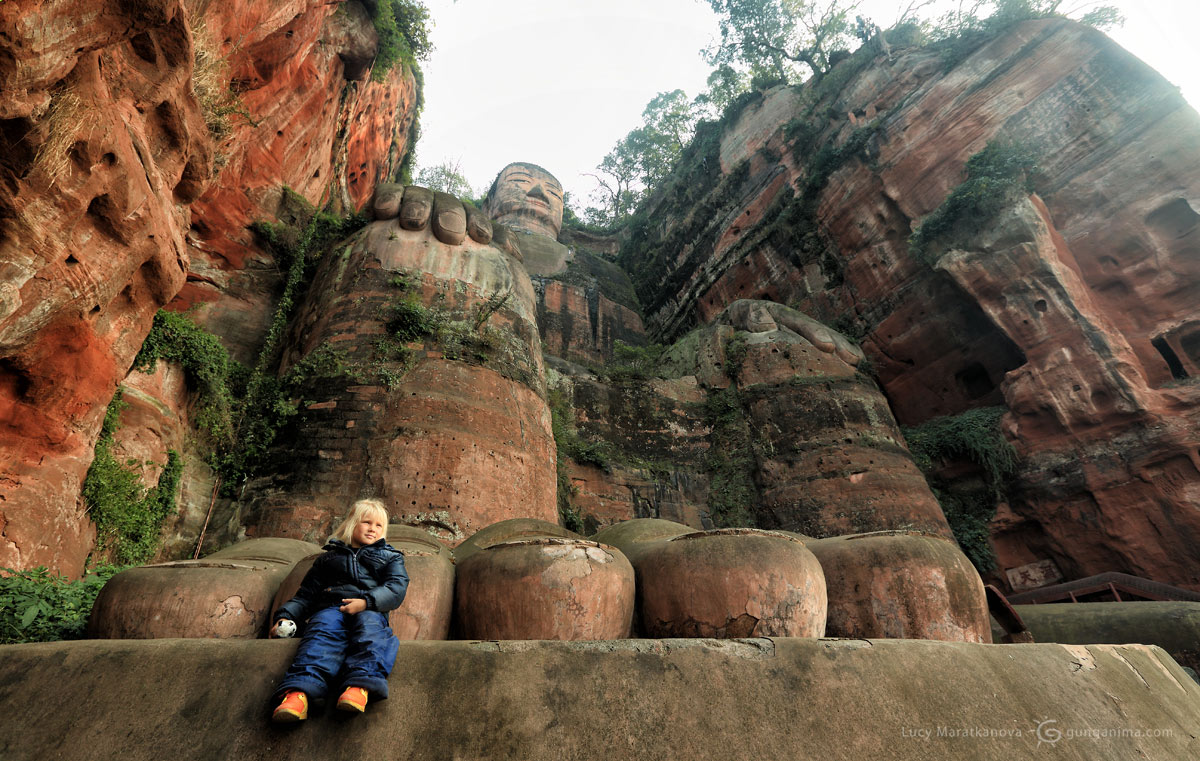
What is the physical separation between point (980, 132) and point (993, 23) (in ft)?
10.5

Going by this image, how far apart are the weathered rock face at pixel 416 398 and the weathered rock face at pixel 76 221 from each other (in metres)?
1.92

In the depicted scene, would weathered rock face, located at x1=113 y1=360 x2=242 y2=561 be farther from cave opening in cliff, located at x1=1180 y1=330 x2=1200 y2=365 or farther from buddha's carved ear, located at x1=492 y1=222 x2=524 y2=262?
cave opening in cliff, located at x1=1180 y1=330 x2=1200 y2=365

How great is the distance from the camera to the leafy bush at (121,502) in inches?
197

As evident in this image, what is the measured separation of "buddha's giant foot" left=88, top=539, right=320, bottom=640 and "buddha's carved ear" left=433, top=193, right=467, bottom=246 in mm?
6781

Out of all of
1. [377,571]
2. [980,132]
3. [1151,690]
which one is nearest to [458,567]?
[377,571]

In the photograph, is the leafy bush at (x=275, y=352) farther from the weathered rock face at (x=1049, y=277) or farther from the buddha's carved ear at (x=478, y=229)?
the weathered rock face at (x=1049, y=277)

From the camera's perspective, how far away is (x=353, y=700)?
175cm

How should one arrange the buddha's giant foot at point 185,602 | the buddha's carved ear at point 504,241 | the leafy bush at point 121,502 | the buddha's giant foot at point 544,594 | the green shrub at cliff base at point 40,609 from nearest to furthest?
the buddha's giant foot at point 185,602, the buddha's giant foot at point 544,594, the green shrub at cliff base at point 40,609, the leafy bush at point 121,502, the buddha's carved ear at point 504,241

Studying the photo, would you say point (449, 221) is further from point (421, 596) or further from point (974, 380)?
point (974, 380)

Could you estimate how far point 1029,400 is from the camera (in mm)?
10516

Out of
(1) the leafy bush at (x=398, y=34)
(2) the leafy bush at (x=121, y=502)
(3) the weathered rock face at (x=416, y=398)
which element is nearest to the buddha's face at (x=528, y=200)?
(1) the leafy bush at (x=398, y=34)

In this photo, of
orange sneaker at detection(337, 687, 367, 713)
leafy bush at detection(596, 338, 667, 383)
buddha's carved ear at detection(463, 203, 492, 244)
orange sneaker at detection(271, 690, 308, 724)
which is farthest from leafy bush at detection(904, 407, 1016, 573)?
orange sneaker at detection(271, 690, 308, 724)

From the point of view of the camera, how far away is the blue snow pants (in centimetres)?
181

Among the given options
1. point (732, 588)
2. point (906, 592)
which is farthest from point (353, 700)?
point (906, 592)
